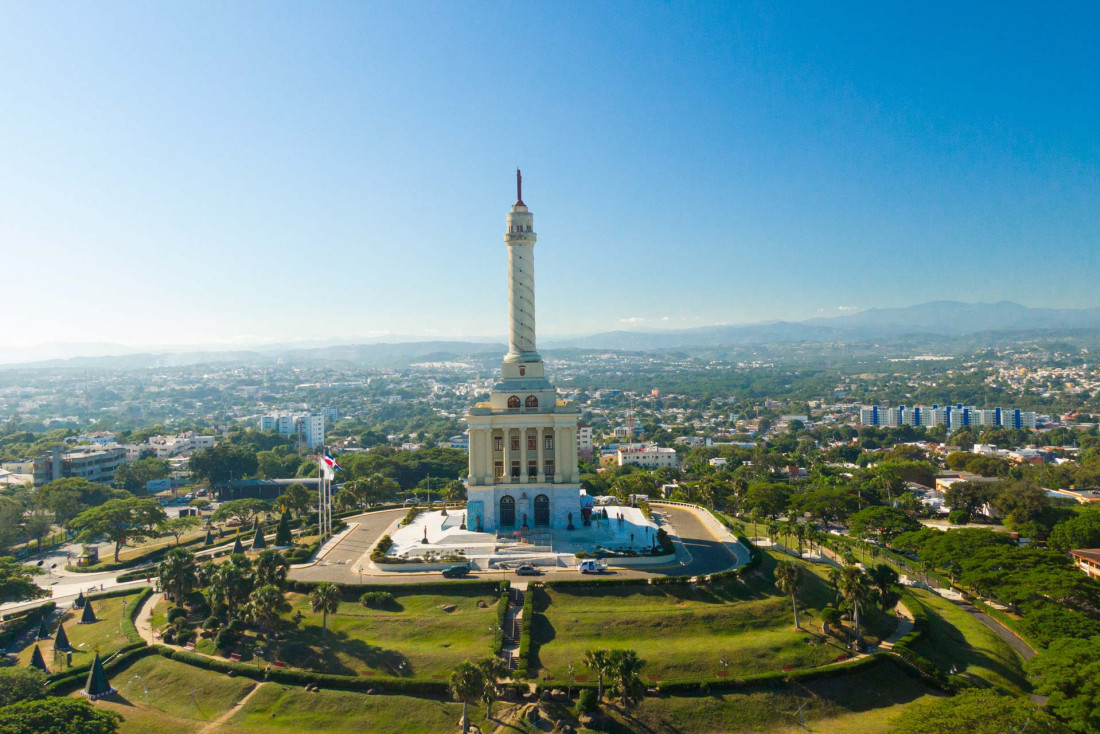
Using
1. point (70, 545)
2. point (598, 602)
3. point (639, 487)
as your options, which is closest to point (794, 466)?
point (639, 487)

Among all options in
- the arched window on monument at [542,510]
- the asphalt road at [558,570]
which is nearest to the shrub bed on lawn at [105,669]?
the asphalt road at [558,570]

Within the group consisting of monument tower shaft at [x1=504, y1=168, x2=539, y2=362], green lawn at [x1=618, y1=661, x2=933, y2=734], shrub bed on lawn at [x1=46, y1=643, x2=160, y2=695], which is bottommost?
green lawn at [x1=618, y1=661, x2=933, y2=734]

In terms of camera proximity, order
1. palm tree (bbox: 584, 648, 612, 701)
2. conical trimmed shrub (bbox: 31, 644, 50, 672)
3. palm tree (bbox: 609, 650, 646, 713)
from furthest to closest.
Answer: conical trimmed shrub (bbox: 31, 644, 50, 672) < palm tree (bbox: 584, 648, 612, 701) < palm tree (bbox: 609, 650, 646, 713)

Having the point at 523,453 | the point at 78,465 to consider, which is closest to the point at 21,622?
the point at 523,453

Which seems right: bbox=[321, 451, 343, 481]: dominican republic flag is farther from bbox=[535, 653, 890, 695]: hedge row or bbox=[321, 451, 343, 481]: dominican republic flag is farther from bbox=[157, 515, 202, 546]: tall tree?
bbox=[535, 653, 890, 695]: hedge row

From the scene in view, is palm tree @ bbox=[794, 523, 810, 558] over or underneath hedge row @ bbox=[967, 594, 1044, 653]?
over

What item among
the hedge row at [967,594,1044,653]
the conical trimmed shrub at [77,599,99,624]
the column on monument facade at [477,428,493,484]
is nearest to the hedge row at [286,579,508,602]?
the column on monument facade at [477,428,493,484]

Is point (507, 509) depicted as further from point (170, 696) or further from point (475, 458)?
point (170, 696)
